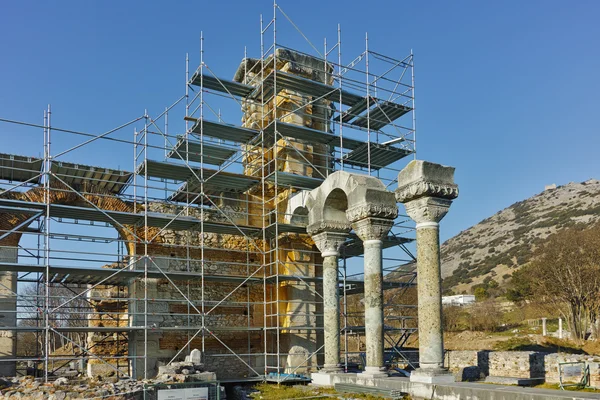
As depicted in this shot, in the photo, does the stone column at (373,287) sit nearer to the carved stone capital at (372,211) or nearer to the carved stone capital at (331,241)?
the carved stone capital at (372,211)

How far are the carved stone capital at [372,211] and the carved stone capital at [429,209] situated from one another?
55.4 inches

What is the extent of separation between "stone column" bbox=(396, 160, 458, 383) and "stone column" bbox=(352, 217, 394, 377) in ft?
4.56

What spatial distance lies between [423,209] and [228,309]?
30.2ft

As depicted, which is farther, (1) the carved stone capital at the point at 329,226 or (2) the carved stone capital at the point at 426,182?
(1) the carved stone capital at the point at 329,226

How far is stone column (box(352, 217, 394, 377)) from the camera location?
1372 centimetres

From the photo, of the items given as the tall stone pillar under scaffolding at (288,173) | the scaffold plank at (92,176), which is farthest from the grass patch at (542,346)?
the scaffold plank at (92,176)

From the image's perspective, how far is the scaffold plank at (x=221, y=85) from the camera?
19453 mm

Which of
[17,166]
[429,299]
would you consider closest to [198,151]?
[17,166]

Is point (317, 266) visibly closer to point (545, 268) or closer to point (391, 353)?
point (391, 353)

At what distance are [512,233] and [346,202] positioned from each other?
195 ft

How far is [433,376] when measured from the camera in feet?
38.1

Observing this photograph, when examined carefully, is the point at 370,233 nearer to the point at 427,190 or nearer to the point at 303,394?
the point at 427,190

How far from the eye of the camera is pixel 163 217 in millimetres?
17516

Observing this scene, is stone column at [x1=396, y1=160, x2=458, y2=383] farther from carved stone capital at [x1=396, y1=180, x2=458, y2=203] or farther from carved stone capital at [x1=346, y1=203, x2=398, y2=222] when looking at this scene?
carved stone capital at [x1=346, y1=203, x2=398, y2=222]
